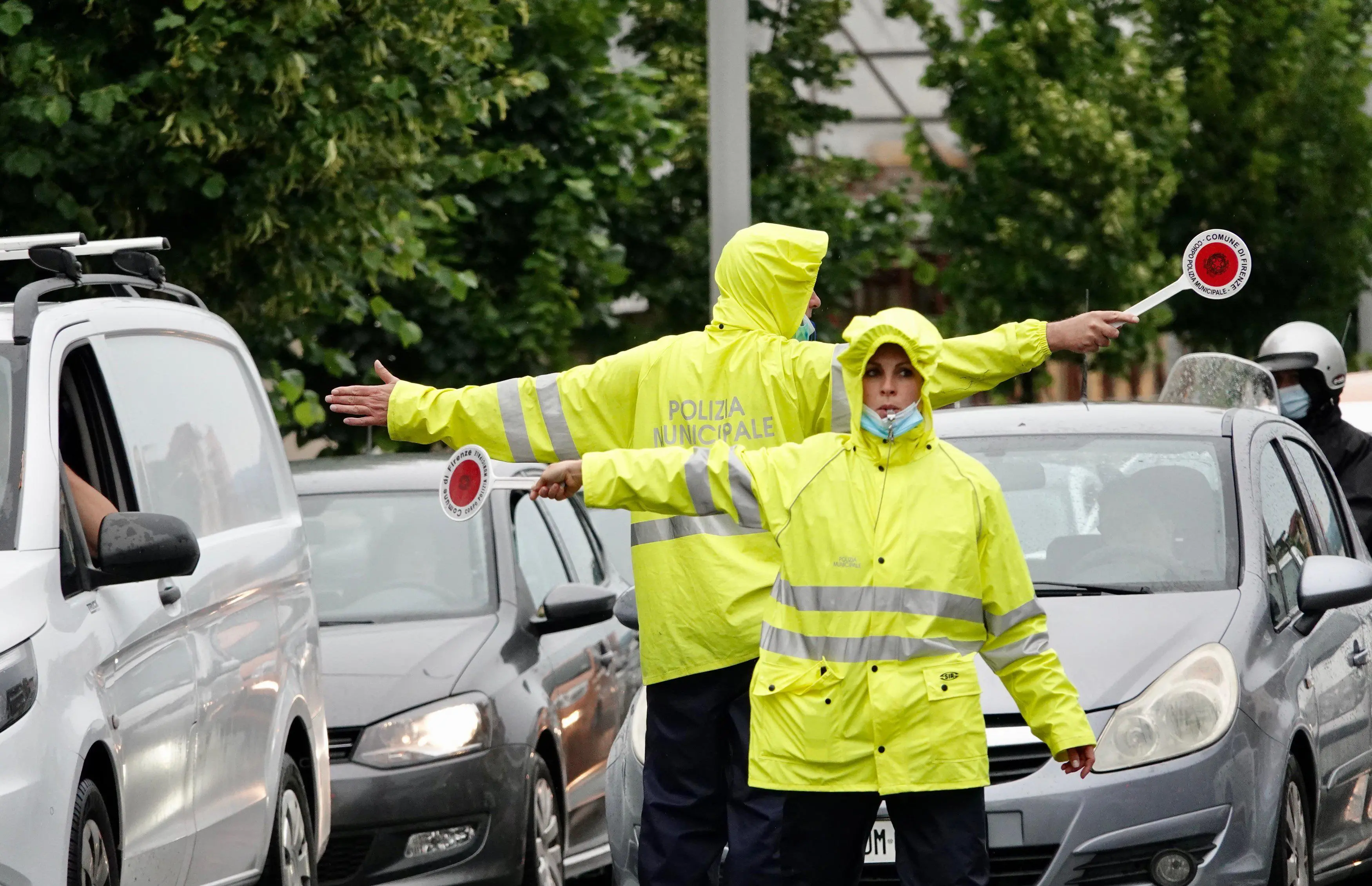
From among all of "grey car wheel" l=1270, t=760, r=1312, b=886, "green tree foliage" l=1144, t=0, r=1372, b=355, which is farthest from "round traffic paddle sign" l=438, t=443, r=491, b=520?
"green tree foliage" l=1144, t=0, r=1372, b=355

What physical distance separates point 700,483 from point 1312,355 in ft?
18.1

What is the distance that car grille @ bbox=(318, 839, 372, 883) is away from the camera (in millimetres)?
7672

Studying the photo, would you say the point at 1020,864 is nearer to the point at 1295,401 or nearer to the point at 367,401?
the point at 367,401

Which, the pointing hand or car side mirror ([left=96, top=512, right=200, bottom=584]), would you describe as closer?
car side mirror ([left=96, top=512, right=200, bottom=584])

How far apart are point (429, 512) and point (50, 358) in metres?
3.48

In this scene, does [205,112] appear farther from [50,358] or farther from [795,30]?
[795,30]

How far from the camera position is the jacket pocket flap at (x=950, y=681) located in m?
5.02

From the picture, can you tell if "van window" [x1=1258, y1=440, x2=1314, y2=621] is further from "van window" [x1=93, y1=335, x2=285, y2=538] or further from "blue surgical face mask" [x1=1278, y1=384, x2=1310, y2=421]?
"van window" [x1=93, y1=335, x2=285, y2=538]

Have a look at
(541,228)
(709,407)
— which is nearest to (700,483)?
(709,407)

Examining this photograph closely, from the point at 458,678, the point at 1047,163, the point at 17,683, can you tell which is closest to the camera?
the point at 17,683

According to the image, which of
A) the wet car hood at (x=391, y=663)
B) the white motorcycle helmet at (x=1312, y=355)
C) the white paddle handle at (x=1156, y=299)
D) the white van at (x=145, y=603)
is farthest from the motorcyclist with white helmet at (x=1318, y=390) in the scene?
the white van at (x=145, y=603)

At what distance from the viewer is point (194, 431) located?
6.51m

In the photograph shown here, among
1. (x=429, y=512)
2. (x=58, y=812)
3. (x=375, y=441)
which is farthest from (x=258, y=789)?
(x=375, y=441)

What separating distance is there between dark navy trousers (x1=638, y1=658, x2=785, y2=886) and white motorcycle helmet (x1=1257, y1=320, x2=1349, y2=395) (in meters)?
4.96
